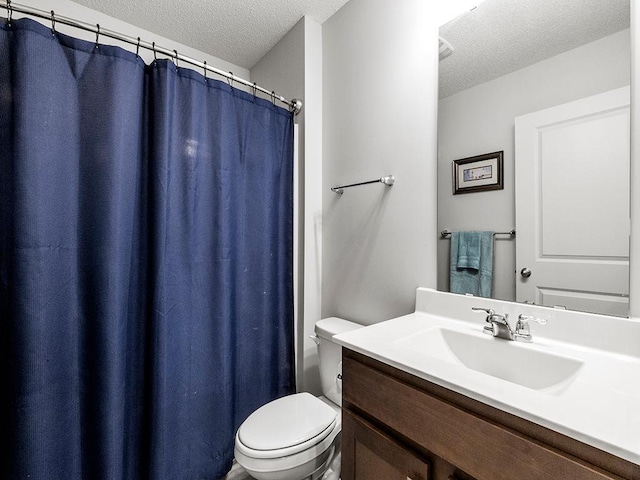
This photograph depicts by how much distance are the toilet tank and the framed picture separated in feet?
2.69

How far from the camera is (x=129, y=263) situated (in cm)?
115

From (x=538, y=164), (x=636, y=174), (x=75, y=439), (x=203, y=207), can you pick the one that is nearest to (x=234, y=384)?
(x=75, y=439)

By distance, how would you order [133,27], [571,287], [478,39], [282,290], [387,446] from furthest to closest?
[133,27], [282,290], [478,39], [571,287], [387,446]

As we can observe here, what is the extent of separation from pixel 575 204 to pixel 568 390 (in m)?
0.58

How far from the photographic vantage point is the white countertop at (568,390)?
490 millimetres

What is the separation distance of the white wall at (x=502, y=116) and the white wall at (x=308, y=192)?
2.49 feet

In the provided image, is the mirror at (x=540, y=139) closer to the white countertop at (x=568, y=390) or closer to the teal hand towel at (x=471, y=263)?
the teal hand towel at (x=471, y=263)

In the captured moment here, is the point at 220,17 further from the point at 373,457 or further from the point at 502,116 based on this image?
the point at 373,457

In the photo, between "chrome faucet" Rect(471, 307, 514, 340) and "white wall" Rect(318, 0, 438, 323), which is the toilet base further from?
"chrome faucet" Rect(471, 307, 514, 340)

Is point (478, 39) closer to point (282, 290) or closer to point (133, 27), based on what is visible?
point (282, 290)

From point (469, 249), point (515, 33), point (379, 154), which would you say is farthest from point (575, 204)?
point (379, 154)

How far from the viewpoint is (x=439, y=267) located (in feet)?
4.05

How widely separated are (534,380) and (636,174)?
0.64m

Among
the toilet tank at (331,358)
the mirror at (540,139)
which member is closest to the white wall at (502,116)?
the mirror at (540,139)
